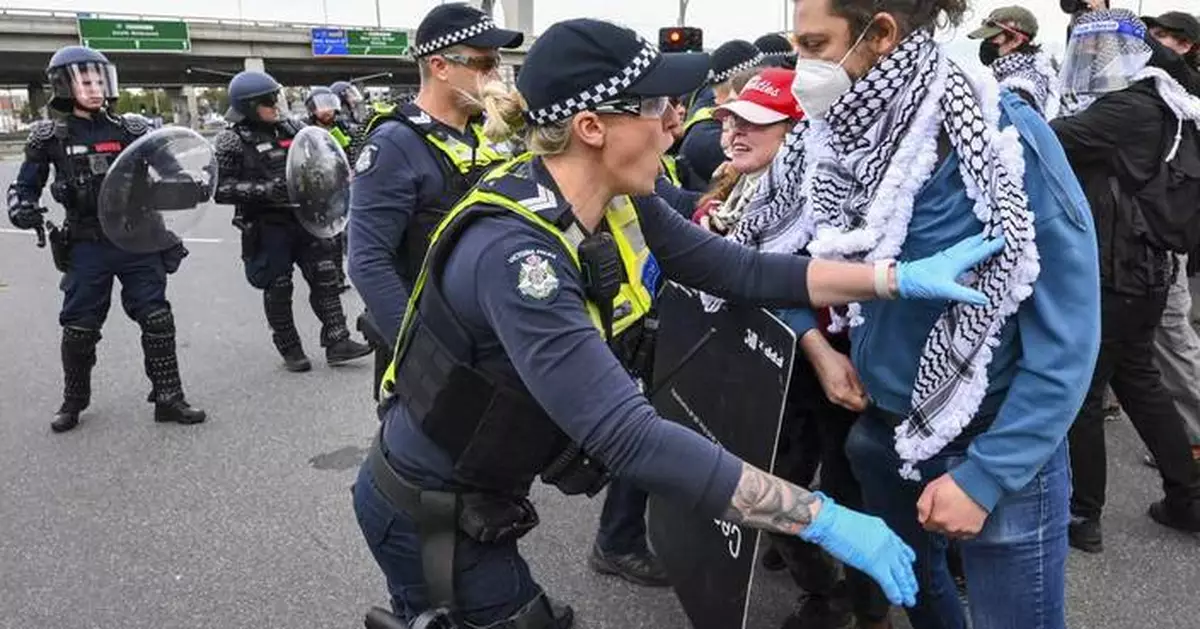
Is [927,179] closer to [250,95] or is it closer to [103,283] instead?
[103,283]

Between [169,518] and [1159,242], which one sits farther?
[169,518]

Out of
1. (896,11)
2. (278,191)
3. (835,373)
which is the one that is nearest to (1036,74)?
(835,373)

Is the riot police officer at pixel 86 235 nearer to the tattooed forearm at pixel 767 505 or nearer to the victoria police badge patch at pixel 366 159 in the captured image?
the victoria police badge patch at pixel 366 159

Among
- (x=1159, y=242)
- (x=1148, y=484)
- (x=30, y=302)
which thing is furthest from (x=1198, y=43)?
(x=30, y=302)

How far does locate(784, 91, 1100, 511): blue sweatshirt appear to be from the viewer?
159 centimetres

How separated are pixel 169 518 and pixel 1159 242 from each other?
400cm

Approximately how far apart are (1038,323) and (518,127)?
1110mm

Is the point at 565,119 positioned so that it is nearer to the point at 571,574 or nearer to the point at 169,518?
the point at 571,574

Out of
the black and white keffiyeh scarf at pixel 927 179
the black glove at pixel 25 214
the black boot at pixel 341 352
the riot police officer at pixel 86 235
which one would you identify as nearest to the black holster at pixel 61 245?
the riot police officer at pixel 86 235

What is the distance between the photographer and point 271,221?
19.6 feet

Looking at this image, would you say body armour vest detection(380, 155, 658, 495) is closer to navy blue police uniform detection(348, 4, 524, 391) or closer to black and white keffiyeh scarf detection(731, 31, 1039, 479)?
black and white keffiyeh scarf detection(731, 31, 1039, 479)

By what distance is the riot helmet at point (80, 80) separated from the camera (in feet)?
15.1

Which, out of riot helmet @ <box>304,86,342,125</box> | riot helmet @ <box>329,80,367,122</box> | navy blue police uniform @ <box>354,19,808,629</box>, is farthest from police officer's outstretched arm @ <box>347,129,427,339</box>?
riot helmet @ <box>329,80,367,122</box>

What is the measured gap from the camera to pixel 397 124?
3.00m
